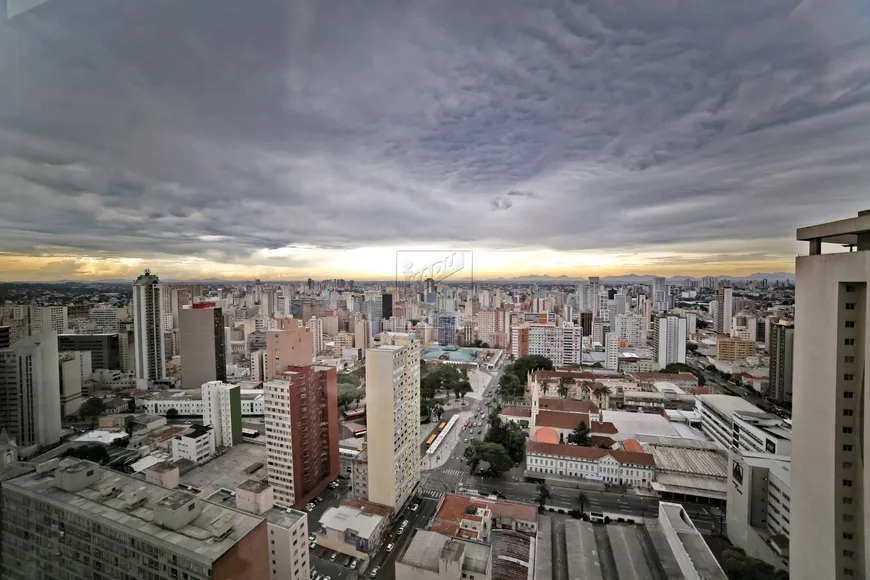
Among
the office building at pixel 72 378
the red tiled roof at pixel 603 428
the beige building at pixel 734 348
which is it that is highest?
the office building at pixel 72 378

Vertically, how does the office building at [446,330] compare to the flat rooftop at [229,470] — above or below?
above

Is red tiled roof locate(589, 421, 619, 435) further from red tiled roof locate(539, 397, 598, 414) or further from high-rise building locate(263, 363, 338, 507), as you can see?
high-rise building locate(263, 363, 338, 507)

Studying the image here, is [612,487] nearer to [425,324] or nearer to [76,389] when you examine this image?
[76,389]

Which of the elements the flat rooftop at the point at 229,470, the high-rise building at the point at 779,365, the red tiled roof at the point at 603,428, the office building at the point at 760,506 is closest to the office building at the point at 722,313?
the high-rise building at the point at 779,365

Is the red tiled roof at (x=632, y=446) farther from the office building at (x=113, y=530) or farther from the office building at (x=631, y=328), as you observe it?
the office building at (x=631, y=328)

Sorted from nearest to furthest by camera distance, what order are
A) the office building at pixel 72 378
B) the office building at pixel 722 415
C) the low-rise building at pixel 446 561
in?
the office building at pixel 72 378, the low-rise building at pixel 446 561, the office building at pixel 722 415

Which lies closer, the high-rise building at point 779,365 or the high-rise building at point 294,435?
the high-rise building at point 294,435
